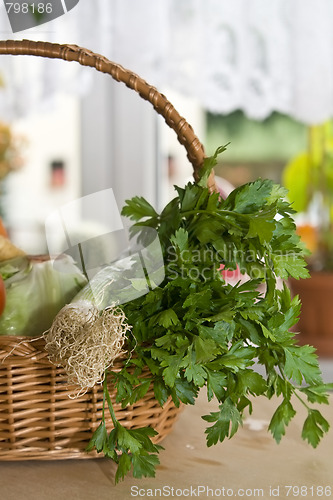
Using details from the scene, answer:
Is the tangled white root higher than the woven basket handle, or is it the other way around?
the woven basket handle

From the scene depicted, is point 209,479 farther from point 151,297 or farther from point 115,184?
point 115,184

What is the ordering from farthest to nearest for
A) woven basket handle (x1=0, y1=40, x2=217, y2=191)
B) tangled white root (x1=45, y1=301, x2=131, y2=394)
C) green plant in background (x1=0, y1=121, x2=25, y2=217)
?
green plant in background (x1=0, y1=121, x2=25, y2=217) → woven basket handle (x1=0, y1=40, x2=217, y2=191) → tangled white root (x1=45, y1=301, x2=131, y2=394)

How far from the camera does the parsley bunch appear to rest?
0.65m

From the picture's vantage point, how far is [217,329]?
660 millimetres

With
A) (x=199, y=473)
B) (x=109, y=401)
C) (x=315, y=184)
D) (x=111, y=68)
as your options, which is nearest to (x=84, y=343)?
(x=109, y=401)

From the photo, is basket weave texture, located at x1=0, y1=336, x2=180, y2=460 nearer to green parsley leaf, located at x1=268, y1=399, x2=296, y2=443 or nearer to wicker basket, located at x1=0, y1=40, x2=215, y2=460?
wicker basket, located at x1=0, y1=40, x2=215, y2=460

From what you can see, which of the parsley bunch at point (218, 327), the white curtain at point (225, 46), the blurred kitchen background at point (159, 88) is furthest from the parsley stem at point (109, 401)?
the white curtain at point (225, 46)

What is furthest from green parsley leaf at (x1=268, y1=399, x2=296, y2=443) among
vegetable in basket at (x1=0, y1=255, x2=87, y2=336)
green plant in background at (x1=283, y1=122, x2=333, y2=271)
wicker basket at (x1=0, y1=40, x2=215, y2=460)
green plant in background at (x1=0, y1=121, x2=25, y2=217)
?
green plant in background at (x1=0, y1=121, x2=25, y2=217)

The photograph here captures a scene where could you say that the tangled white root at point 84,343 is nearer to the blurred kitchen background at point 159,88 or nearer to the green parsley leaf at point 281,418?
the green parsley leaf at point 281,418

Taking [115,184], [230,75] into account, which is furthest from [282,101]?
[115,184]

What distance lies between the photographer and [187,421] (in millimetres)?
849

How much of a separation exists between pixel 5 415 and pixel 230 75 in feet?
3.95

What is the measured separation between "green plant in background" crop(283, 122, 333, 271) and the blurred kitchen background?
4 cm

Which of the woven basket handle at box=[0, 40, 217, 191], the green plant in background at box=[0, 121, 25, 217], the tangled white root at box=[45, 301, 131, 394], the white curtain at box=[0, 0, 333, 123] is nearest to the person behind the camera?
the tangled white root at box=[45, 301, 131, 394]
